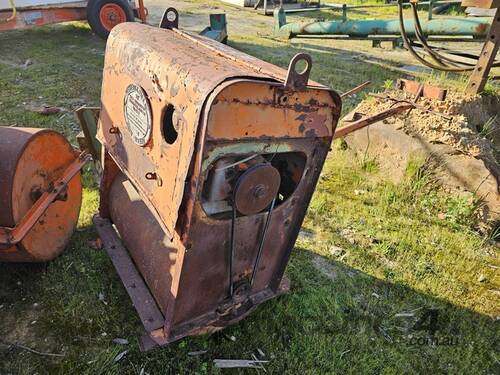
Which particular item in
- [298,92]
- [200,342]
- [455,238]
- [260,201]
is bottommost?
[200,342]

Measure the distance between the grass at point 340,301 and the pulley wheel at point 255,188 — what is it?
3.58 ft

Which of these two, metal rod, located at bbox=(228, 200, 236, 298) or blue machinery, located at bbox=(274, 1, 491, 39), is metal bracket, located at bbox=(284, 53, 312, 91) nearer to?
metal rod, located at bbox=(228, 200, 236, 298)

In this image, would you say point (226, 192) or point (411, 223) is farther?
point (411, 223)

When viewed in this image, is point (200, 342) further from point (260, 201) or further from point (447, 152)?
point (447, 152)

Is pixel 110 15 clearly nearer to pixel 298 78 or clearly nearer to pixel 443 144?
pixel 443 144

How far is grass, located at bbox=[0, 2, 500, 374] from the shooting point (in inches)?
95.2

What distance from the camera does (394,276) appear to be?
3.25 meters

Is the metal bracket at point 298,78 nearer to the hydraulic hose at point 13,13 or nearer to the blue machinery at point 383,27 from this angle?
the blue machinery at point 383,27

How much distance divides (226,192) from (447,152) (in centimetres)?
312

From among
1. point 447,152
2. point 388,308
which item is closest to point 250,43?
point 447,152

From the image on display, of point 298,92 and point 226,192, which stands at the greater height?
point 298,92

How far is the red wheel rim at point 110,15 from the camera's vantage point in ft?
25.3

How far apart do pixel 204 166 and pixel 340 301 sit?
1.80m

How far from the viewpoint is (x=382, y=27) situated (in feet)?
20.0
